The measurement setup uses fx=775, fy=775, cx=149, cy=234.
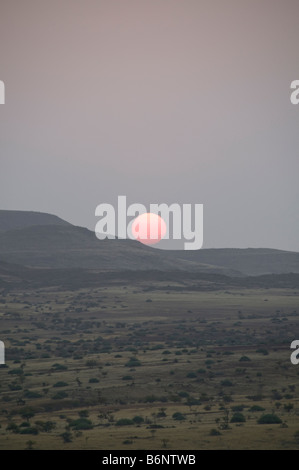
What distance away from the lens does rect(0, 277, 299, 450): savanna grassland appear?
36.8 m

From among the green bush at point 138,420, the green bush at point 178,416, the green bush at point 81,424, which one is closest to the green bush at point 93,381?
the green bush at point 178,416

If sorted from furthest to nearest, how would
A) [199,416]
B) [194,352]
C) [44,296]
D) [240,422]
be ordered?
[44,296]
[194,352]
[199,416]
[240,422]

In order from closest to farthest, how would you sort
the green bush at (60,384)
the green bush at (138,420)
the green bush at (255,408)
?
the green bush at (138,420) → the green bush at (255,408) → the green bush at (60,384)

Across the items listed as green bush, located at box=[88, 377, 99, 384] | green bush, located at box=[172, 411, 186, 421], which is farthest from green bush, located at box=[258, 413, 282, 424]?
green bush, located at box=[88, 377, 99, 384]

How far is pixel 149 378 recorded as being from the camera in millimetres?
57500

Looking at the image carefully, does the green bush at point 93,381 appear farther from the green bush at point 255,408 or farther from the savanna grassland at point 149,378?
the green bush at point 255,408

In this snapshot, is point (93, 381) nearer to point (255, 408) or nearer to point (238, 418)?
point (255, 408)

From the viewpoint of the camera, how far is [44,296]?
15050 centimetres

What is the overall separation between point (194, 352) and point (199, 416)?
30653 mm

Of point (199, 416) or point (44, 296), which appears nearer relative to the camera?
point (199, 416)

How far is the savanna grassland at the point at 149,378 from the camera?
1449 inches
